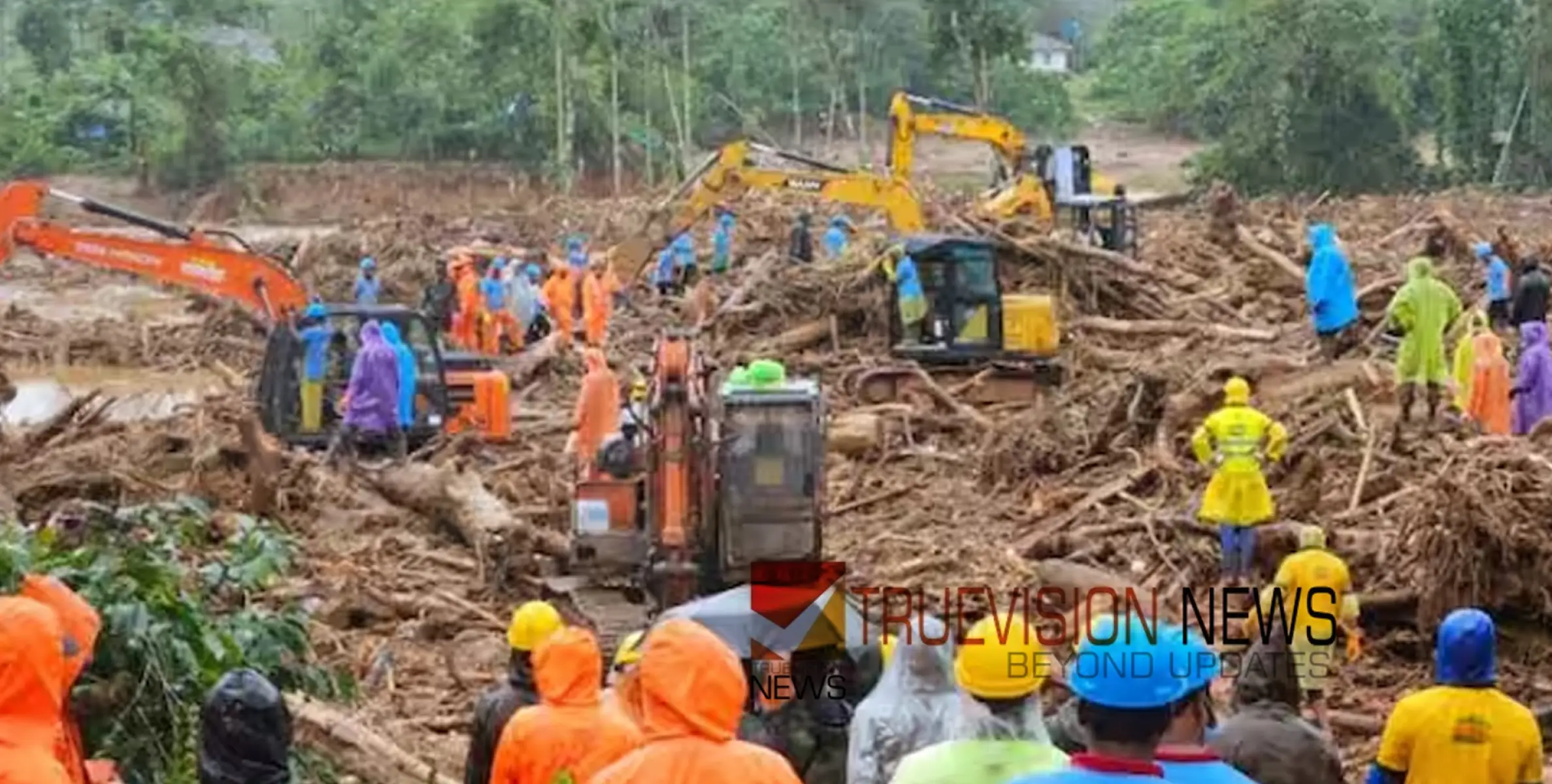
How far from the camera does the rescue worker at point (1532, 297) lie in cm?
2028

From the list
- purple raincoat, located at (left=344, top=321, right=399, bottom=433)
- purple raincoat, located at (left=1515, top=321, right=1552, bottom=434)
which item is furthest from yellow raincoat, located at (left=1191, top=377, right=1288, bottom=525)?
purple raincoat, located at (left=344, top=321, right=399, bottom=433)

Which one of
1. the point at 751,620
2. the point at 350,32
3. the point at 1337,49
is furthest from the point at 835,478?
the point at 350,32

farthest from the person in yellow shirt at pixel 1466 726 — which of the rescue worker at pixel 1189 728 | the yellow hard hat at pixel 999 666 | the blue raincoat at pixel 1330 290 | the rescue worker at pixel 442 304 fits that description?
the rescue worker at pixel 442 304

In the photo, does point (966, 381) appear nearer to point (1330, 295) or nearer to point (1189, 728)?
point (1330, 295)

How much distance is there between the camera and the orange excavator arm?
21047mm

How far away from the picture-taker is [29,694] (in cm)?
491

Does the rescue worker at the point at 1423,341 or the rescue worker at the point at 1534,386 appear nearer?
the rescue worker at the point at 1423,341

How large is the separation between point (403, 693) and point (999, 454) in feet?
24.1

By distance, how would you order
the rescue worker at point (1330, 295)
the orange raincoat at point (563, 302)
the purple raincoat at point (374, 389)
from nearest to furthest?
the purple raincoat at point (374, 389) → the rescue worker at point (1330, 295) → the orange raincoat at point (563, 302)

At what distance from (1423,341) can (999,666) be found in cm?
1185

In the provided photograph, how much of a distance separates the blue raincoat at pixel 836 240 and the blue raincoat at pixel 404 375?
1043 cm

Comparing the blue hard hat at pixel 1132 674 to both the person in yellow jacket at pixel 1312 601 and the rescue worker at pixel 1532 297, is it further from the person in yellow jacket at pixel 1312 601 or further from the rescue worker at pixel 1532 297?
the rescue worker at pixel 1532 297

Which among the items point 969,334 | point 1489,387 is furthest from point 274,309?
point 1489,387

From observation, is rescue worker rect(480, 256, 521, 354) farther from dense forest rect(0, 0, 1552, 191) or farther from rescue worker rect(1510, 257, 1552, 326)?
dense forest rect(0, 0, 1552, 191)
